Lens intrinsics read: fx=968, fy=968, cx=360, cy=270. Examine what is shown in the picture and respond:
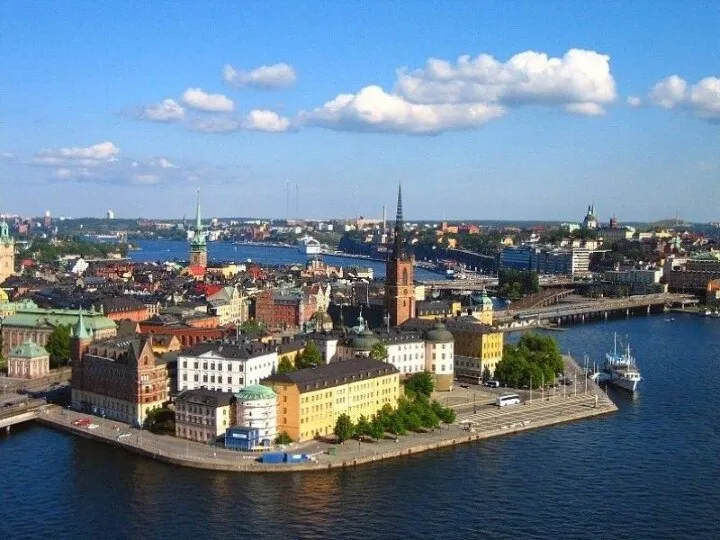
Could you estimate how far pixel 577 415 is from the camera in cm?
5009

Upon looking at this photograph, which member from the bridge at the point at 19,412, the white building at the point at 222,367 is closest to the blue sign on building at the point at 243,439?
the white building at the point at 222,367

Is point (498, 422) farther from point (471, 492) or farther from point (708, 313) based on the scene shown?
point (708, 313)

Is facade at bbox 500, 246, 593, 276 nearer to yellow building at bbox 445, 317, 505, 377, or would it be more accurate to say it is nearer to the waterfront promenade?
yellow building at bbox 445, 317, 505, 377

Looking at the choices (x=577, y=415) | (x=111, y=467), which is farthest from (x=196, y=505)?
(x=577, y=415)

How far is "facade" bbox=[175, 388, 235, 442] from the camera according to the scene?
43.0 m

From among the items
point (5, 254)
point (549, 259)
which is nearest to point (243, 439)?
point (5, 254)

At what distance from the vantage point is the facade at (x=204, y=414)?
141 ft

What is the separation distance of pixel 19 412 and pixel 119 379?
5393 millimetres

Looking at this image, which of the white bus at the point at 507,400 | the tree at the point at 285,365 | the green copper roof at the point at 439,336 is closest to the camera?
the tree at the point at 285,365

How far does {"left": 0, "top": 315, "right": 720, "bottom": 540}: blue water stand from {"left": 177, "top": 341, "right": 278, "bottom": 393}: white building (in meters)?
6.68

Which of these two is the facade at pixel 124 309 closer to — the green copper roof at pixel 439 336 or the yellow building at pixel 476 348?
the green copper roof at pixel 439 336

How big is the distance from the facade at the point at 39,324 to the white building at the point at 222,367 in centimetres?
1821

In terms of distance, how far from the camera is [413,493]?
37094 mm

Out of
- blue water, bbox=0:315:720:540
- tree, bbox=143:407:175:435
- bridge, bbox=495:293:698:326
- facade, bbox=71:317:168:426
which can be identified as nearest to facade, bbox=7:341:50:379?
facade, bbox=71:317:168:426
